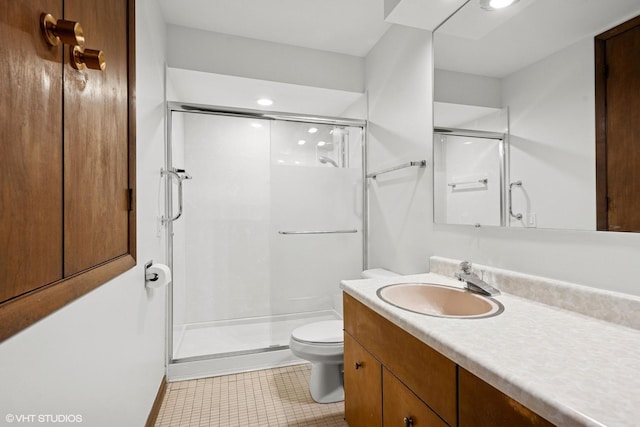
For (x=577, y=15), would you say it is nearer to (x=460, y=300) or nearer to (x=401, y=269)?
(x=460, y=300)

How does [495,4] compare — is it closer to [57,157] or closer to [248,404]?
[57,157]

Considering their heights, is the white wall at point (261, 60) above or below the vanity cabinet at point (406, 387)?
above

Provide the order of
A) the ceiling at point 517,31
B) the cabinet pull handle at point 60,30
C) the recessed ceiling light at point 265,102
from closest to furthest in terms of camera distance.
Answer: the cabinet pull handle at point 60,30
the ceiling at point 517,31
the recessed ceiling light at point 265,102

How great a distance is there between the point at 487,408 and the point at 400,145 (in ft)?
5.60

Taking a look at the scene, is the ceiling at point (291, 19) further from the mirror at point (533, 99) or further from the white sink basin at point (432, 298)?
the white sink basin at point (432, 298)

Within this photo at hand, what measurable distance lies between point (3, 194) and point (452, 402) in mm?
1096

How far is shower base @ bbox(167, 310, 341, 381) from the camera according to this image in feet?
7.02

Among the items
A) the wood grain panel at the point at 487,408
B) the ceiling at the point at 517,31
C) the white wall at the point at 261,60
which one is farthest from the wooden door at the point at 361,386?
→ the white wall at the point at 261,60

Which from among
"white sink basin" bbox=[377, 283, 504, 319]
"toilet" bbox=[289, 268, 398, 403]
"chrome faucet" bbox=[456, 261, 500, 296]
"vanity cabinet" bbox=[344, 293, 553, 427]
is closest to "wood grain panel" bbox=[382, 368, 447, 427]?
"vanity cabinet" bbox=[344, 293, 553, 427]

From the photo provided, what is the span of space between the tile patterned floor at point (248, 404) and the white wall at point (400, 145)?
1.04m

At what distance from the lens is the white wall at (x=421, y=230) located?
0.98 m

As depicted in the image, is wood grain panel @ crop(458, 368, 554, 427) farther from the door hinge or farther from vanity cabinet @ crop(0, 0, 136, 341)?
the door hinge

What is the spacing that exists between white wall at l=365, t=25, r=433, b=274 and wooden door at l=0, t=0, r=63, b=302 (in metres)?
1.69

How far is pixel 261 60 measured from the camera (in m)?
2.39
